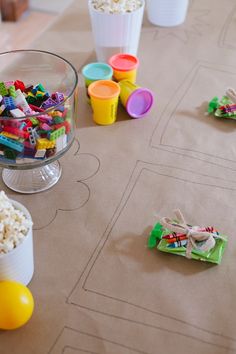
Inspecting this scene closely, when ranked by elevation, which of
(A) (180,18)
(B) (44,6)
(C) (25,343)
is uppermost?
(A) (180,18)

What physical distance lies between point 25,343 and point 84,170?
1.26 ft

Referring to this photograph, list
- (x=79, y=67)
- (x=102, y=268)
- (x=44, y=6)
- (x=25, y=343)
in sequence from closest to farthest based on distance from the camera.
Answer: (x=25, y=343) → (x=102, y=268) → (x=79, y=67) → (x=44, y=6)

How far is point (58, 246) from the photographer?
776mm

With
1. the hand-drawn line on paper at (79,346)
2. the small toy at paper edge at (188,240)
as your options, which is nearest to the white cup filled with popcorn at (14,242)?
the hand-drawn line on paper at (79,346)

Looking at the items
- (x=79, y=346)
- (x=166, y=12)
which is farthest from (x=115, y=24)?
(x=79, y=346)

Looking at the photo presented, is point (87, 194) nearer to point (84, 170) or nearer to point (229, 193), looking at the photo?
point (84, 170)

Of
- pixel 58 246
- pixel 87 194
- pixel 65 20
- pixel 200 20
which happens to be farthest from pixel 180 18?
pixel 58 246

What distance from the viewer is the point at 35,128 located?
0.78m

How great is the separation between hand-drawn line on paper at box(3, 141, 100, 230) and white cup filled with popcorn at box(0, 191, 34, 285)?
132 mm

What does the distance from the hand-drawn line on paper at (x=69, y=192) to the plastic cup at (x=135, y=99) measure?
165mm

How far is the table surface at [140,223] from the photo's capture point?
66 cm

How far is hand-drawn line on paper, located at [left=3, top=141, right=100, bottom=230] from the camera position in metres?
0.83

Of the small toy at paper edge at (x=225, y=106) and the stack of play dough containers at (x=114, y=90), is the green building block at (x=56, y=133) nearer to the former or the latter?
the stack of play dough containers at (x=114, y=90)

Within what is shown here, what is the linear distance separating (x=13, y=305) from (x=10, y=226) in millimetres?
109
